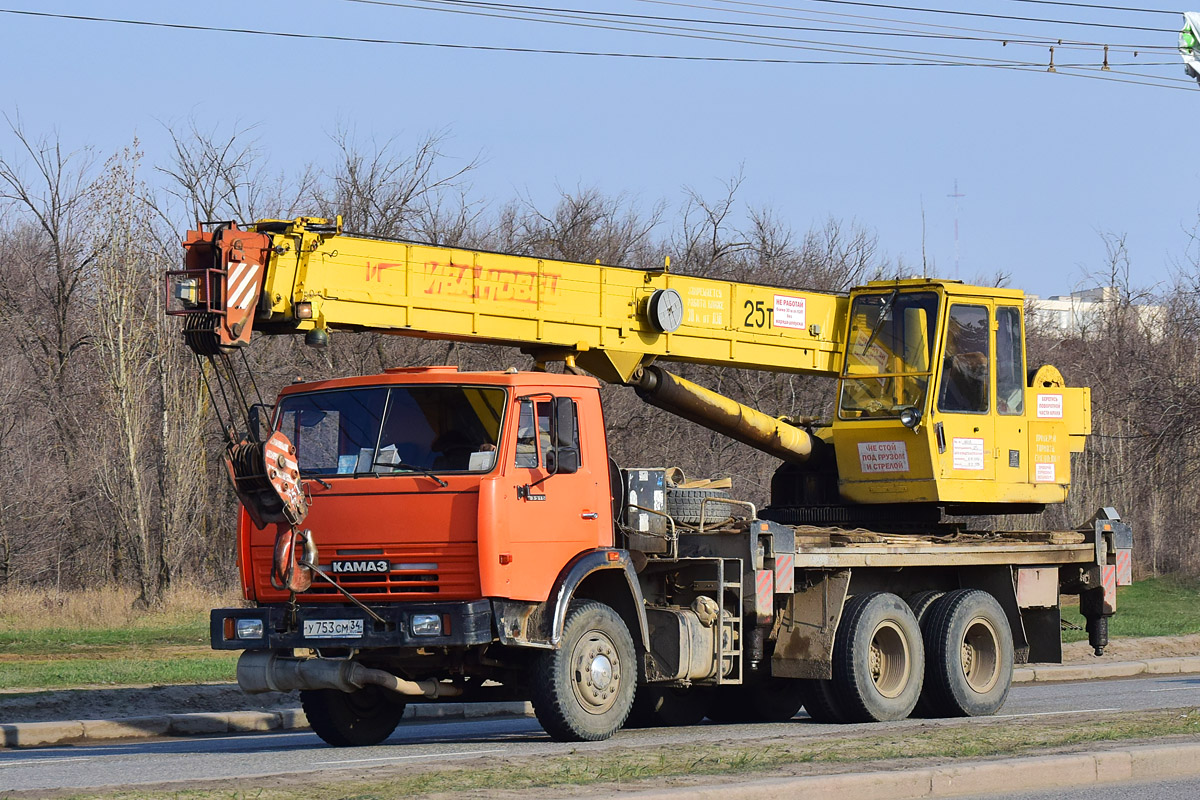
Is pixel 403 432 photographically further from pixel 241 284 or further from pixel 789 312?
pixel 789 312

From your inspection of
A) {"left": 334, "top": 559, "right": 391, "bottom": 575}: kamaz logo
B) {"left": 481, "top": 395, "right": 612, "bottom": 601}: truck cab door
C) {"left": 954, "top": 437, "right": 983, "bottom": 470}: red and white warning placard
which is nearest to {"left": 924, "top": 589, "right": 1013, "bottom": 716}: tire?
{"left": 954, "top": 437, "right": 983, "bottom": 470}: red and white warning placard

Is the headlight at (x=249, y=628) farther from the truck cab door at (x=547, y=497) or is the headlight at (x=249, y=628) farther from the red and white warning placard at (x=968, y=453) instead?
the red and white warning placard at (x=968, y=453)

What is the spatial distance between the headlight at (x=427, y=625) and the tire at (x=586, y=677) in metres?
0.96

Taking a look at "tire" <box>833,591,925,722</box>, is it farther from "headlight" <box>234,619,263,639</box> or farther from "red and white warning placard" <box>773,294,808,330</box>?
"headlight" <box>234,619,263,639</box>

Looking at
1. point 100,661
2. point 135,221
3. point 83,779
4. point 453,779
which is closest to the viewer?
point 453,779

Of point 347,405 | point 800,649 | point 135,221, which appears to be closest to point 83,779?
point 347,405

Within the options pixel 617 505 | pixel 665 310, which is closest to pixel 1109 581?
pixel 665 310

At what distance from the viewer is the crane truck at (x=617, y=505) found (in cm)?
1160

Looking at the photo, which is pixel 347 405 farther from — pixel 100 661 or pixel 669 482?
pixel 100 661

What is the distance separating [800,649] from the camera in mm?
14305

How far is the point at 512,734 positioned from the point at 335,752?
2.40 meters

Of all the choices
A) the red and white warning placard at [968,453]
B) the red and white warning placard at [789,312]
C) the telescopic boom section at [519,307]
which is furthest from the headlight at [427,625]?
the red and white warning placard at [968,453]

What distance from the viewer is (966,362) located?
15.9 meters

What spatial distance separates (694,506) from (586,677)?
232cm
